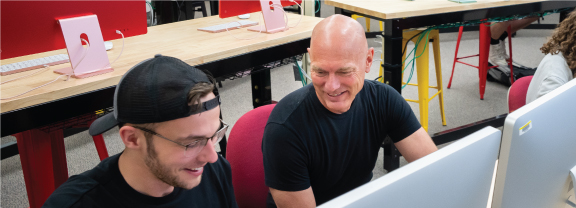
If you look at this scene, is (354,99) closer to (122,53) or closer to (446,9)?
(122,53)

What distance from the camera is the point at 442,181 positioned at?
2.14 ft

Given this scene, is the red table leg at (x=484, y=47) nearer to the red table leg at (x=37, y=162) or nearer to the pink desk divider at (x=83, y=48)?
the pink desk divider at (x=83, y=48)

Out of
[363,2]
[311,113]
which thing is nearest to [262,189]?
[311,113]

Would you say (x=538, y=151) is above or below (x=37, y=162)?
above

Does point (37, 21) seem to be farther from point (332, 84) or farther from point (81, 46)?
point (332, 84)

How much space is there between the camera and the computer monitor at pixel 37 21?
137 cm

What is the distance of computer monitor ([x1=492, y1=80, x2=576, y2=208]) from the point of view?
775 mm

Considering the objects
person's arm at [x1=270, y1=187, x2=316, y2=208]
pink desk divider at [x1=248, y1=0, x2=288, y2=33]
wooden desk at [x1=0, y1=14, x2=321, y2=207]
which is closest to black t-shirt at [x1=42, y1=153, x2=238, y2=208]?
person's arm at [x1=270, y1=187, x2=316, y2=208]

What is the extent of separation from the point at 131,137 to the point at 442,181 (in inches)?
22.9

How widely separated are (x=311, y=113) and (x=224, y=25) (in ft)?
3.55

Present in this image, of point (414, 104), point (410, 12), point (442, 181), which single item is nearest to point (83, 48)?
point (442, 181)

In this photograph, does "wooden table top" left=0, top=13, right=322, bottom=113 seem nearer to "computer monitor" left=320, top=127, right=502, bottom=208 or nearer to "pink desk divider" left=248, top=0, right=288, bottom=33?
"pink desk divider" left=248, top=0, right=288, bottom=33

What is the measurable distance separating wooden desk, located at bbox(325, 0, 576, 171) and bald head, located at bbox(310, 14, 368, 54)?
35.8 inches

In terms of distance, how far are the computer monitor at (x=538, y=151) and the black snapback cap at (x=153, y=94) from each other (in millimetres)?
577
